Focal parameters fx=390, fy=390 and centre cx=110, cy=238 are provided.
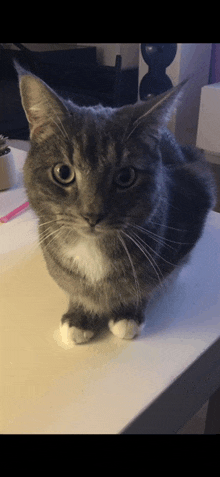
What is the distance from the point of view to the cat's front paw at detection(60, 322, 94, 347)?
632 millimetres

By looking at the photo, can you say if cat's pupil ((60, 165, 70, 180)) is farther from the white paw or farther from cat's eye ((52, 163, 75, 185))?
the white paw

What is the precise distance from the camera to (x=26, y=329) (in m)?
0.66

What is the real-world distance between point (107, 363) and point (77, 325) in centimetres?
9

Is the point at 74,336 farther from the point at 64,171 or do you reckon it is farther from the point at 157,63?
the point at 157,63

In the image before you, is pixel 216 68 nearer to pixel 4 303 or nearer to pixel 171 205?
pixel 171 205

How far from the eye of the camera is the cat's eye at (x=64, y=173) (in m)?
0.59

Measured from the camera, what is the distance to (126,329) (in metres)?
0.64

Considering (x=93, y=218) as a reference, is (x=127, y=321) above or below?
below

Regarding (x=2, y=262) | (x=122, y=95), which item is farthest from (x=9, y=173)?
(x=122, y=95)

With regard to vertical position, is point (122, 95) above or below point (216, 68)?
below

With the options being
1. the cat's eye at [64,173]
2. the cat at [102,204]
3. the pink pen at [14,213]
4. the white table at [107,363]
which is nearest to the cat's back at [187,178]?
the cat at [102,204]

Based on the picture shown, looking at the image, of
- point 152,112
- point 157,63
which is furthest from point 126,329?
point 157,63
